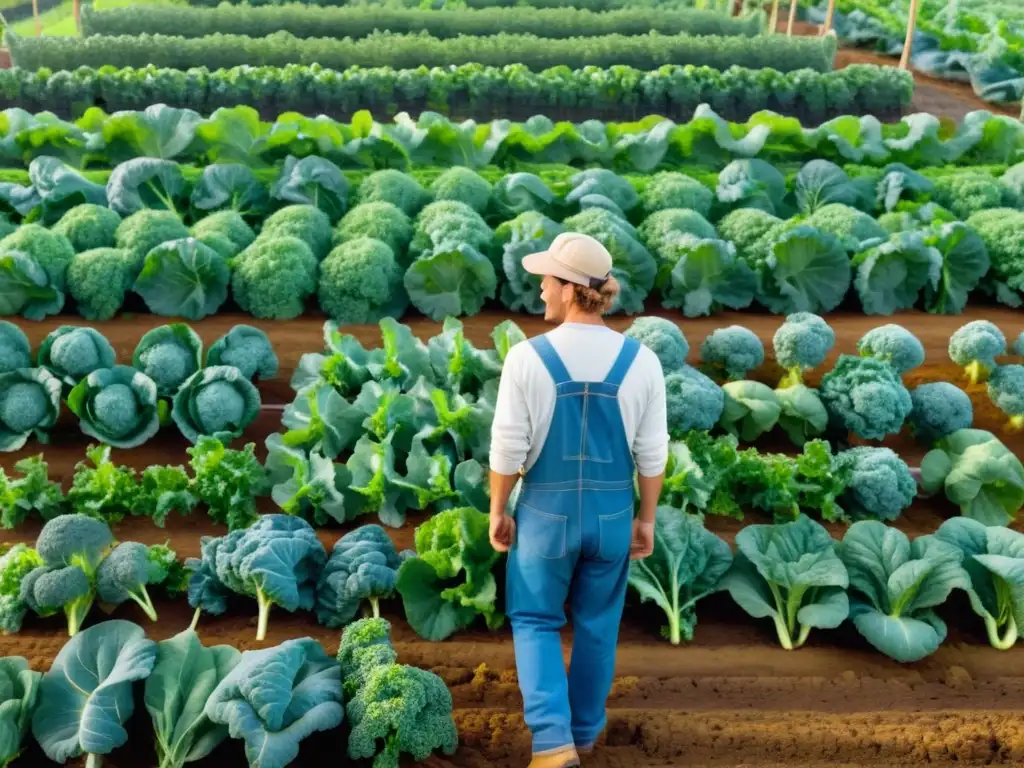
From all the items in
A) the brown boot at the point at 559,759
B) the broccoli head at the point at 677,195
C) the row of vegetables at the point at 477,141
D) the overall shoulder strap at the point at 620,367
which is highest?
the overall shoulder strap at the point at 620,367

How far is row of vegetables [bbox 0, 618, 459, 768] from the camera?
3713 mm

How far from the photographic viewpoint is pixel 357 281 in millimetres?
7414

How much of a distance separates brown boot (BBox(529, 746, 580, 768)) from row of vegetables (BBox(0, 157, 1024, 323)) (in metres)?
4.35

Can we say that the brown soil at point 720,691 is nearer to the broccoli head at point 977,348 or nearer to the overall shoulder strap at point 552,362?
the overall shoulder strap at point 552,362

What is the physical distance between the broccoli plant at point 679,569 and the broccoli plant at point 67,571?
96.6 inches

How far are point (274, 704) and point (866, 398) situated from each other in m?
3.88

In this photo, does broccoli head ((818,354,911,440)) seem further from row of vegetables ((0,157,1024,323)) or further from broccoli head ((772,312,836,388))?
row of vegetables ((0,157,1024,323))

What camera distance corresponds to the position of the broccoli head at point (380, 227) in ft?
25.7

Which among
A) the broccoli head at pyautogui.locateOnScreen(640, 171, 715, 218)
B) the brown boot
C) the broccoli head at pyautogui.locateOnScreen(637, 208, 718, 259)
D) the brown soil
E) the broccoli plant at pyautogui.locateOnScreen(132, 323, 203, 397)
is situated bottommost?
the brown soil

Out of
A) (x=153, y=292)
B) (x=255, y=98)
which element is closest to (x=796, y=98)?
(x=255, y=98)

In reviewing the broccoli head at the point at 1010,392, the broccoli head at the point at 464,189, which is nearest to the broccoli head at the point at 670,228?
the broccoli head at the point at 464,189

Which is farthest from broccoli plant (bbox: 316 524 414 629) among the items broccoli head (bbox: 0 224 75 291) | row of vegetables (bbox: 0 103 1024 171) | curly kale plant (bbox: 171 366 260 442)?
row of vegetables (bbox: 0 103 1024 171)

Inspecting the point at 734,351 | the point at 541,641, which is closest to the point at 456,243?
the point at 734,351

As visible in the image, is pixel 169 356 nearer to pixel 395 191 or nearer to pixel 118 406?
pixel 118 406
